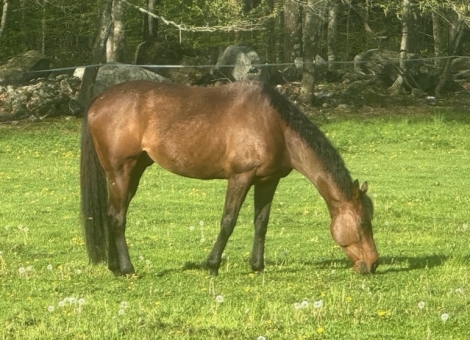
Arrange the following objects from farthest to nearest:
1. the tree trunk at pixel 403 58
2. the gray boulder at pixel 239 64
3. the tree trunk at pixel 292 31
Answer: the tree trunk at pixel 292 31 → the tree trunk at pixel 403 58 → the gray boulder at pixel 239 64

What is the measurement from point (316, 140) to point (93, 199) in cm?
217

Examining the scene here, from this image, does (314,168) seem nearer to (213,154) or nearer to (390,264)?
(213,154)

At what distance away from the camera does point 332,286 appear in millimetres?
8305

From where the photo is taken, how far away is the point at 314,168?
9070 millimetres

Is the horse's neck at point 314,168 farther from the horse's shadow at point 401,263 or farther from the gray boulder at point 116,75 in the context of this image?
the gray boulder at point 116,75

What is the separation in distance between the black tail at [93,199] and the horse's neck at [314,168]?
1857 millimetres

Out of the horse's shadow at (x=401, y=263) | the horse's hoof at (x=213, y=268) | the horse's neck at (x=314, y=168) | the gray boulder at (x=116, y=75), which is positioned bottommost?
the gray boulder at (x=116, y=75)

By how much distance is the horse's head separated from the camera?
895 centimetres

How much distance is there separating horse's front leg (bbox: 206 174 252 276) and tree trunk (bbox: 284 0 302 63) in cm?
2129

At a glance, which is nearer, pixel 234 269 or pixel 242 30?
pixel 234 269

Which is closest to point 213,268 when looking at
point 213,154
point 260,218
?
point 260,218

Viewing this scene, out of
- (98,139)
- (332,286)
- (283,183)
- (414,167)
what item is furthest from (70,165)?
(332,286)

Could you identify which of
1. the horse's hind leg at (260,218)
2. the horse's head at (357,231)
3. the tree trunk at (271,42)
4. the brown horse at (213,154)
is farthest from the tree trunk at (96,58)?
the horse's head at (357,231)

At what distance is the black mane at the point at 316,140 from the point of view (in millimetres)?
9031
